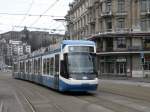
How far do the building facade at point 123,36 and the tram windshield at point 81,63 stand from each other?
47.1 metres

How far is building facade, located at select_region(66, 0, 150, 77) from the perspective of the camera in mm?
71250

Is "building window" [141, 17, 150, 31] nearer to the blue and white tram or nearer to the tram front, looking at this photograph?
the blue and white tram

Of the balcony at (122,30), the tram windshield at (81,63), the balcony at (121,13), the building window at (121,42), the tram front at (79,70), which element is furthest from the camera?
the balcony at (121,13)

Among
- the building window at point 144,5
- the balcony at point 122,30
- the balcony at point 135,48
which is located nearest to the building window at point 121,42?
the balcony at point 122,30

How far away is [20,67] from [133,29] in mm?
30076

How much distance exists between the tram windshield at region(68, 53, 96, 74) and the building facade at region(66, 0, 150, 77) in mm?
47082

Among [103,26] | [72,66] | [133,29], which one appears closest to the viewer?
[72,66]

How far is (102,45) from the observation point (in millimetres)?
76812

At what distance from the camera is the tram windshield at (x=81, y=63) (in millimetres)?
21828

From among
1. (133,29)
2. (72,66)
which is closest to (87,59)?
(72,66)

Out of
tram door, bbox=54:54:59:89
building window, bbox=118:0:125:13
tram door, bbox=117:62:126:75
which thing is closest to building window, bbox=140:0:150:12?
building window, bbox=118:0:125:13

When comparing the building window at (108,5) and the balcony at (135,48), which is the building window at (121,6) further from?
the balcony at (135,48)

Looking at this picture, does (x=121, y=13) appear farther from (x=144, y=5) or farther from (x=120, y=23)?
(x=144, y=5)

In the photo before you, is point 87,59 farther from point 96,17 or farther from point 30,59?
point 96,17
